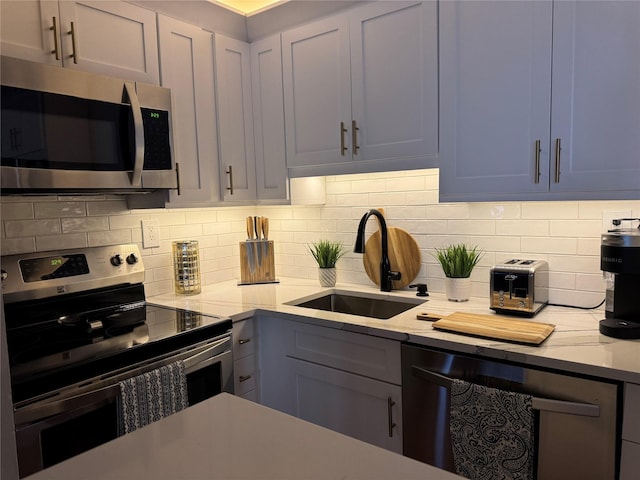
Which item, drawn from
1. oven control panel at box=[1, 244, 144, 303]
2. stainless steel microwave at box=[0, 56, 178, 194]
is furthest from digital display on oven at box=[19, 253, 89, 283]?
stainless steel microwave at box=[0, 56, 178, 194]

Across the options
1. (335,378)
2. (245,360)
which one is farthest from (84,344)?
(335,378)

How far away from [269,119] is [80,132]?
99 centimetres

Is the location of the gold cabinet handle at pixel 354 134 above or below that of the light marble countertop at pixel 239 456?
above

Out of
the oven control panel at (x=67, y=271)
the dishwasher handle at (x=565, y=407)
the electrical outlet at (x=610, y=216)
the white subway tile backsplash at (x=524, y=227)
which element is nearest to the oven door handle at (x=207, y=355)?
the oven control panel at (x=67, y=271)

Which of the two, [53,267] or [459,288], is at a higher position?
[53,267]

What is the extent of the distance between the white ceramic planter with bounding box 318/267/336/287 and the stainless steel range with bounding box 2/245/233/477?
71 cm

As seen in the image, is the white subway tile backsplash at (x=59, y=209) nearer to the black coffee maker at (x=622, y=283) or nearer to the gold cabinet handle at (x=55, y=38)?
the gold cabinet handle at (x=55, y=38)

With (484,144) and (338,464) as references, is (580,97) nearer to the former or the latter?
(484,144)

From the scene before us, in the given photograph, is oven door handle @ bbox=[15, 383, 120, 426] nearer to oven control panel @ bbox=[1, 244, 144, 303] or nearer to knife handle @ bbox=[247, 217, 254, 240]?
oven control panel @ bbox=[1, 244, 144, 303]

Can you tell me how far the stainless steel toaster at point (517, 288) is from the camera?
1763 mm

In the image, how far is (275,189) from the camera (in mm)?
2492

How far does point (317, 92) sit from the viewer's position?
2258 millimetres

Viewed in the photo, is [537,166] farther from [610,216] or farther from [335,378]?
[335,378]

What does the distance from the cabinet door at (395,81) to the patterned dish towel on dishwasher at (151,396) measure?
1217mm
